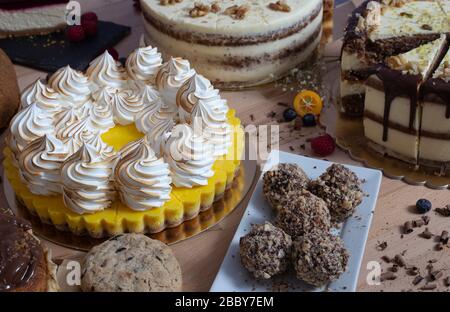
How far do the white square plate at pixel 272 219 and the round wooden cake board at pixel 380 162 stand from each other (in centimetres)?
19

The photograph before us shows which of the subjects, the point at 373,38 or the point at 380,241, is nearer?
the point at 380,241

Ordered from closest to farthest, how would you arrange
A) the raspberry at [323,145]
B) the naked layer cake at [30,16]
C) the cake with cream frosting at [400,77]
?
the cake with cream frosting at [400,77], the raspberry at [323,145], the naked layer cake at [30,16]

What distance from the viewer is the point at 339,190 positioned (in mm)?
2854

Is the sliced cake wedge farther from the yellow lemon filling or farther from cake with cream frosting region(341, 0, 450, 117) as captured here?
the yellow lemon filling

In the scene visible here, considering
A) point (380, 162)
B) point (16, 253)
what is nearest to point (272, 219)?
point (380, 162)

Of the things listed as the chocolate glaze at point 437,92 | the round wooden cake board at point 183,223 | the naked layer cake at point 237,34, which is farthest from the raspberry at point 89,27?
the chocolate glaze at point 437,92

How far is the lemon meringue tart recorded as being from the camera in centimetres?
277

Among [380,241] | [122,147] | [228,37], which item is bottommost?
[380,241]

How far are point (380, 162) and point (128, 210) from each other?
1256 millimetres

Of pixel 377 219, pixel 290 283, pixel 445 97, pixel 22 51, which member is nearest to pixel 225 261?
pixel 290 283

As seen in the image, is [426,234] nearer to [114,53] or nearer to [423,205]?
[423,205]

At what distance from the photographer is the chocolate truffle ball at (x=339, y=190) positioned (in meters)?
2.82

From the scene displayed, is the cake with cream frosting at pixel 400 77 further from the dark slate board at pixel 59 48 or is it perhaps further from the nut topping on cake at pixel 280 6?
the dark slate board at pixel 59 48
